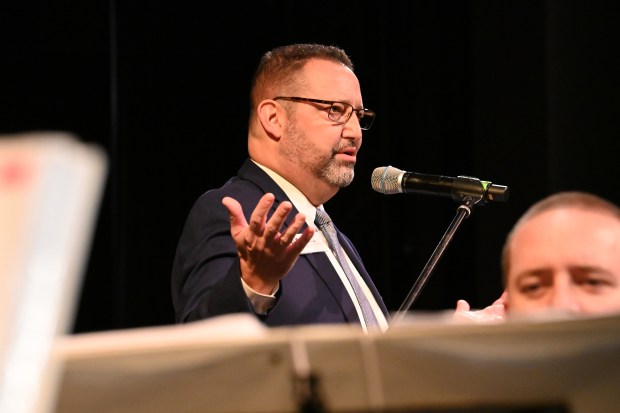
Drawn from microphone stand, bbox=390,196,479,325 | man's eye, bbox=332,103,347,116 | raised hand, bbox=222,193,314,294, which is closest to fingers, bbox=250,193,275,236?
raised hand, bbox=222,193,314,294

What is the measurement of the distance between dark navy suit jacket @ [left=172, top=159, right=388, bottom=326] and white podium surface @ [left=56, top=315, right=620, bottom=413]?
1.14 metres

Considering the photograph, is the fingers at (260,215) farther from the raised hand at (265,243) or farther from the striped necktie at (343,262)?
the striped necktie at (343,262)

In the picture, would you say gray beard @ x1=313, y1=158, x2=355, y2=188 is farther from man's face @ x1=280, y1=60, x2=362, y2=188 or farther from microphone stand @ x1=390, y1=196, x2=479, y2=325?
microphone stand @ x1=390, y1=196, x2=479, y2=325

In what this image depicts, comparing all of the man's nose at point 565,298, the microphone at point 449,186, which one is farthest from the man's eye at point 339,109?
the man's nose at point 565,298

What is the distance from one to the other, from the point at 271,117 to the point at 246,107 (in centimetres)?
143

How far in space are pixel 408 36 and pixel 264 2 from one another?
2.20 ft

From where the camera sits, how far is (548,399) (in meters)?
0.85

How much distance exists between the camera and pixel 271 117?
2.79 metres

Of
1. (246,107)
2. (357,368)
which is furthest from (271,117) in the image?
(357,368)

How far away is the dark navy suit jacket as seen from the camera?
7.09ft

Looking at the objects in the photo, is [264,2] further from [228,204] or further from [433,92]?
[228,204]

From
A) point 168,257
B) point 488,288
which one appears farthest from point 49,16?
point 488,288

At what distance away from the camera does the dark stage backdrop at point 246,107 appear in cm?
366

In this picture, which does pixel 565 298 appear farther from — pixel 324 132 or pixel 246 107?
pixel 246 107
